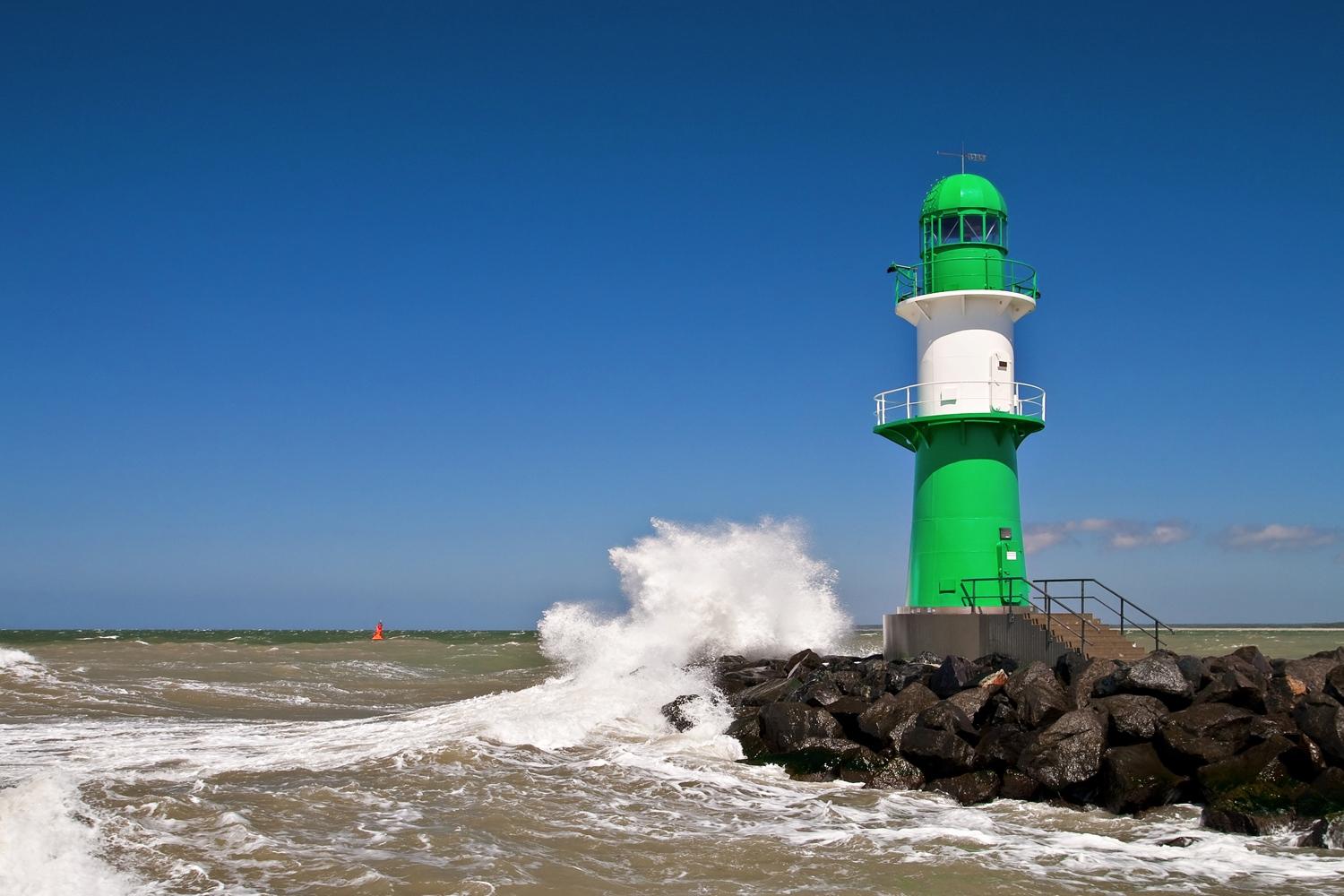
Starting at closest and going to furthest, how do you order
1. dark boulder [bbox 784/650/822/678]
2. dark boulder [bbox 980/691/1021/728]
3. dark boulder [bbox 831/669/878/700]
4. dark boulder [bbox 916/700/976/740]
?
dark boulder [bbox 916/700/976/740] < dark boulder [bbox 980/691/1021/728] < dark boulder [bbox 831/669/878/700] < dark boulder [bbox 784/650/822/678]

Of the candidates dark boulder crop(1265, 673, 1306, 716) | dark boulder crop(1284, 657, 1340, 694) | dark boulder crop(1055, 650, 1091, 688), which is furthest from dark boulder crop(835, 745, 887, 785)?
dark boulder crop(1284, 657, 1340, 694)

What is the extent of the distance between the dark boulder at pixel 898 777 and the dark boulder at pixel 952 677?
149cm

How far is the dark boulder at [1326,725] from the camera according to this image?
29.9 ft

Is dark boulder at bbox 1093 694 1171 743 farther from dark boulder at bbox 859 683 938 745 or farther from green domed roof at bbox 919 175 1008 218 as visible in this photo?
green domed roof at bbox 919 175 1008 218

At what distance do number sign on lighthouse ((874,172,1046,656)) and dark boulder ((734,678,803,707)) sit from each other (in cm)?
222

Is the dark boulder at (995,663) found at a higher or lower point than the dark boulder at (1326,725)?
higher

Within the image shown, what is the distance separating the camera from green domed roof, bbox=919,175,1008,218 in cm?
1569

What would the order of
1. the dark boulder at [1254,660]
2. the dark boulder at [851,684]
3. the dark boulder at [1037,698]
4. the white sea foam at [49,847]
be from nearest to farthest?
1. the white sea foam at [49,847]
2. the dark boulder at [1037,698]
3. the dark boulder at [1254,660]
4. the dark boulder at [851,684]

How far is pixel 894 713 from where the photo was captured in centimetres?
1108

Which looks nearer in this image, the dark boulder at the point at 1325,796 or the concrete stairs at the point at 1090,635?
the dark boulder at the point at 1325,796

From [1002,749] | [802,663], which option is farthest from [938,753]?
[802,663]

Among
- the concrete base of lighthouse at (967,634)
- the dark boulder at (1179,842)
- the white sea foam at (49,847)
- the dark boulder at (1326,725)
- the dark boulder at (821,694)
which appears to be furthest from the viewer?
the concrete base of lighthouse at (967,634)

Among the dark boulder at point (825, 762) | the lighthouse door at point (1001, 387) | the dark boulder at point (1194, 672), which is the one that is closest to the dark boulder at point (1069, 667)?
the dark boulder at point (1194, 672)

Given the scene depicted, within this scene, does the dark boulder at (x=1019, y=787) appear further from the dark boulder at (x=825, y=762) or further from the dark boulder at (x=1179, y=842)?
the dark boulder at (x=1179, y=842)
